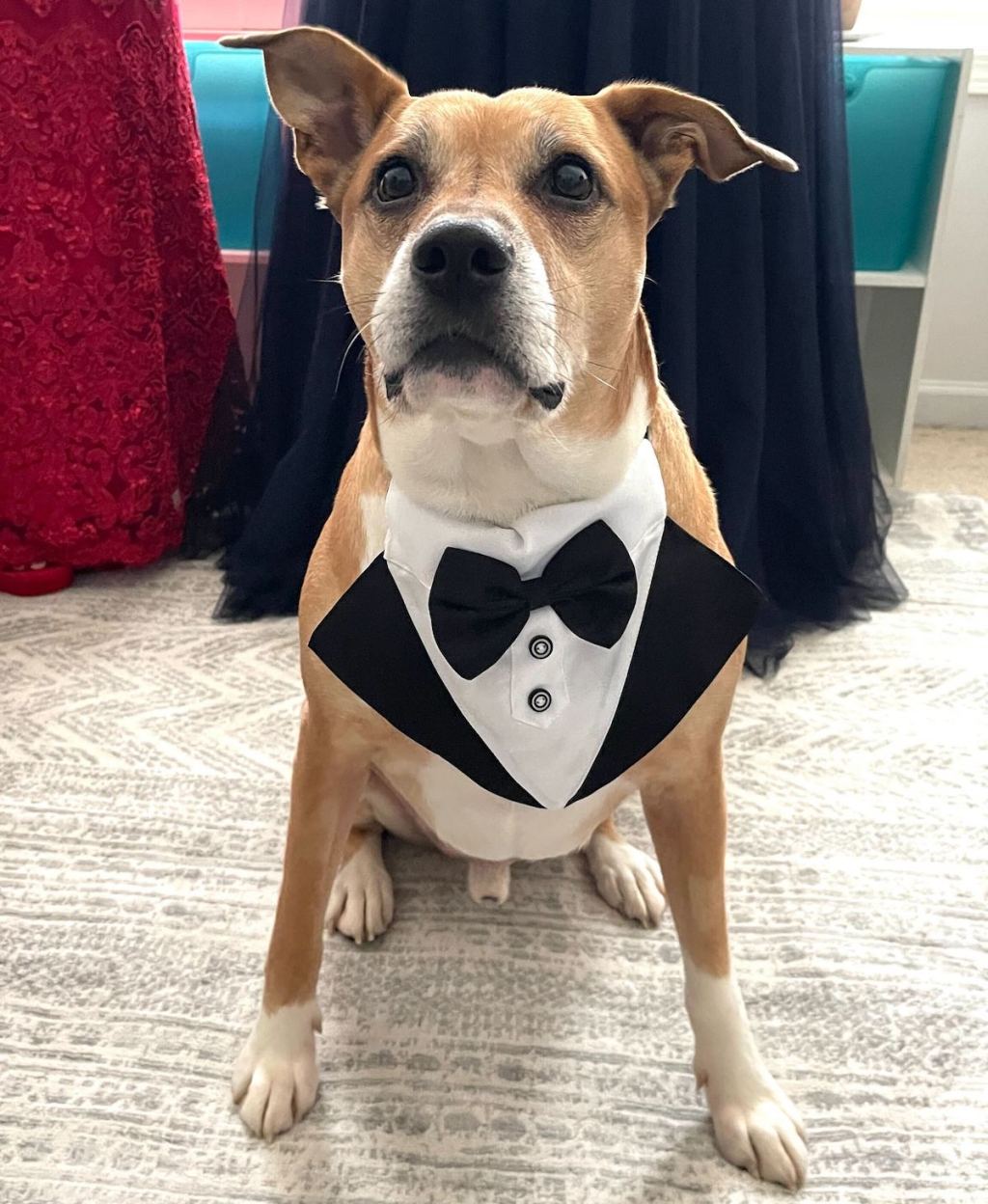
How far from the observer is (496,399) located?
0.91 meters

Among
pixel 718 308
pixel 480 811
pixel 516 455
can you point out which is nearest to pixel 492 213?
pixel 516 455

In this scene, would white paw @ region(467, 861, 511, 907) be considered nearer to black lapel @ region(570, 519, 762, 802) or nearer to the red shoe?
black lapel @ region(570, 519, 762, 802)

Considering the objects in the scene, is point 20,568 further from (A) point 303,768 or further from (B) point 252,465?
(A) point 303,768

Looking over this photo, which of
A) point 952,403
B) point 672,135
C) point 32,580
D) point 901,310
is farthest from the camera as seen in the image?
point 952,403

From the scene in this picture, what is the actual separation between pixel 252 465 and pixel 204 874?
1.15 m

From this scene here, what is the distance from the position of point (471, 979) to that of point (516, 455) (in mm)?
688

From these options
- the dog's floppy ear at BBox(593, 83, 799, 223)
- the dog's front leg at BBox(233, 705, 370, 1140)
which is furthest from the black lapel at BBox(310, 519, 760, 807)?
the dog's floppy ear at BBox(593, 83, 799, 223)

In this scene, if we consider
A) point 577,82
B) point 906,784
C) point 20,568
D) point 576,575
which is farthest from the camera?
point 20,568

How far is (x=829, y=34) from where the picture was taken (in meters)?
1.98

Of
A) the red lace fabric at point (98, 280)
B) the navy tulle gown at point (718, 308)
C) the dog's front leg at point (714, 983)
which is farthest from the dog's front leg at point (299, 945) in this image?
the red lace fabric at point (98, 280)

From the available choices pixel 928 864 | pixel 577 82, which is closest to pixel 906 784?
pixel 928 864

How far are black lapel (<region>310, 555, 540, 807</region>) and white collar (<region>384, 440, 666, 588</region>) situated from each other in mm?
38

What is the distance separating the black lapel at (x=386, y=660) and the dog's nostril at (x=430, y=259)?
0.92 ft

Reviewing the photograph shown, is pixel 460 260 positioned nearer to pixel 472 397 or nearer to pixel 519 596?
pixel 472 397
